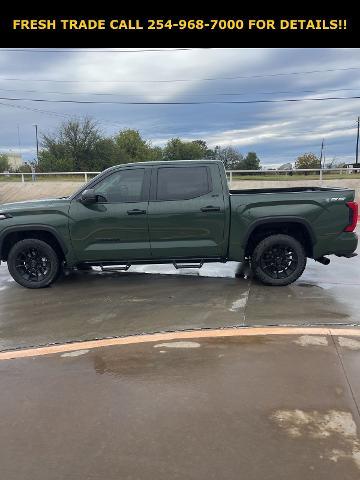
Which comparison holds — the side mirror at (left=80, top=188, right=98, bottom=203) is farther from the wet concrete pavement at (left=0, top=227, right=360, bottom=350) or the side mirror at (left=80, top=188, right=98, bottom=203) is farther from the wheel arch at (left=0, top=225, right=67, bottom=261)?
the wet concrete pavement at (left=0, top=227, right=360, bottom=350)

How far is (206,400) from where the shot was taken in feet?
9.75

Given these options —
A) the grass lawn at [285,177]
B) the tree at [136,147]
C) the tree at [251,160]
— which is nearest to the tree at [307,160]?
the tree at [251,160]

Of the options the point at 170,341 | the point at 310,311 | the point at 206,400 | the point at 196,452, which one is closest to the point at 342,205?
the point at 310,311

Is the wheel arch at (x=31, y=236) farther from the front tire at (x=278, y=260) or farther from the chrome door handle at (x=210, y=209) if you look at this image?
the front tire at (x=278, y=260)

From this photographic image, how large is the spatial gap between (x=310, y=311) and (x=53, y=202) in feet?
12.2

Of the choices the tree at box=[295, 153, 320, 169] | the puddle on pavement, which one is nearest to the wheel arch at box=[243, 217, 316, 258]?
the puddle on pavement

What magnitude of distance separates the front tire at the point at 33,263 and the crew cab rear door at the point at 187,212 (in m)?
Result: 1.47

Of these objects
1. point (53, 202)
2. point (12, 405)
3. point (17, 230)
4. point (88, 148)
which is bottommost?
point (12, 405)

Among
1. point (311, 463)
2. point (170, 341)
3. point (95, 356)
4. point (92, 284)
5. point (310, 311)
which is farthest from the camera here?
point (92, 284)

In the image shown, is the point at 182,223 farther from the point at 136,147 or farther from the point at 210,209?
the point at 136,147

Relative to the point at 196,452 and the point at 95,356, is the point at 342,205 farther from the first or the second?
the point at 196,452

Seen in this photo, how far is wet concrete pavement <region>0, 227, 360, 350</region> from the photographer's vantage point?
4438 mm

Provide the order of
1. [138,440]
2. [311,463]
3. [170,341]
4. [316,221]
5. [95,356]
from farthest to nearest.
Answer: [316,221] < [170,341] < [95,356] < [138,440] < [311,463]

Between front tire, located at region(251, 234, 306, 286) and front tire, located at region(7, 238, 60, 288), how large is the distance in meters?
2.85
